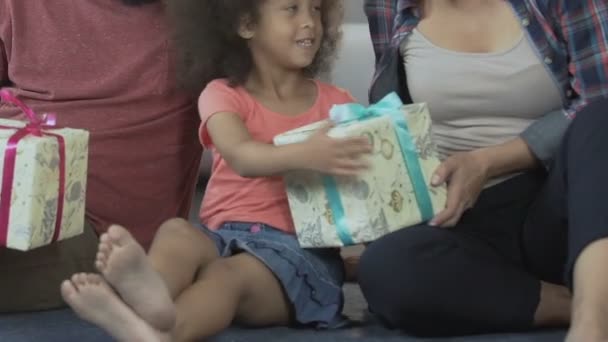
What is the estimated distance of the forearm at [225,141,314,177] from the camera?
3.84ft

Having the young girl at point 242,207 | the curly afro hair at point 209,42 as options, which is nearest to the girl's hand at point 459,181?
the young girl at point 242,207

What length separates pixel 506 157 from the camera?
1235 millimetres

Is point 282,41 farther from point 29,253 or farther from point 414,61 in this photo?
point 29,253

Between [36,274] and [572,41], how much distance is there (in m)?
0.78

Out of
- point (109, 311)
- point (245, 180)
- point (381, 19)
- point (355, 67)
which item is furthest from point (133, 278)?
point (355, 67)

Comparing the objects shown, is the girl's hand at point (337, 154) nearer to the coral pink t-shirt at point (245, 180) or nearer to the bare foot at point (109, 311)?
the coral pink t-shirt at point (245, 180)

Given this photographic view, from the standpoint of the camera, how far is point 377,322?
127 cm

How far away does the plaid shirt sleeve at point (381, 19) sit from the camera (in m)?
1.40

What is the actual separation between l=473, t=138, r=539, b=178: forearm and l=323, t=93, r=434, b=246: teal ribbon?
9cm

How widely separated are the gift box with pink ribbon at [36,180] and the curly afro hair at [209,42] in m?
0.22

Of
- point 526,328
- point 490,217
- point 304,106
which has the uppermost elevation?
point 304,106

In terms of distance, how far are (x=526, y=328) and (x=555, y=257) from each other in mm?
96

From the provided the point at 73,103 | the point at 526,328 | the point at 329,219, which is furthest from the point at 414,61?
the point at 73,103

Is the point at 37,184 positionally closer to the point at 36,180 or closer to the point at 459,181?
the point at 36,180
